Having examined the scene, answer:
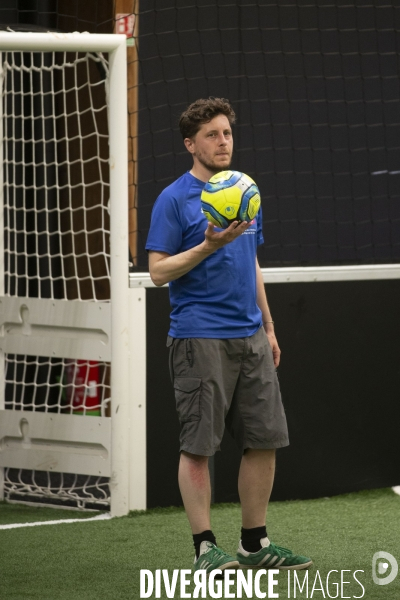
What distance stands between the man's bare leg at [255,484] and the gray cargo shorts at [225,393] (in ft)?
0.21

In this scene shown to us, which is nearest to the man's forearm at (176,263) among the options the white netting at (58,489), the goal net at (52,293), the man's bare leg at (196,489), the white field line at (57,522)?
the man's bare leg at (196,489)

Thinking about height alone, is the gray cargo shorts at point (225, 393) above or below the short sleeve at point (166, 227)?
below

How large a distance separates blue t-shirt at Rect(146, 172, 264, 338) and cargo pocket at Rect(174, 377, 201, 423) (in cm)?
16

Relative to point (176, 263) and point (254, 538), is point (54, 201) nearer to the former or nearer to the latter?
point (176, 263)

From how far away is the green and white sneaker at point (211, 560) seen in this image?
3314 millimetres

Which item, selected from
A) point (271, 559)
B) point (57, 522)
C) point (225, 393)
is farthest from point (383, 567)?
point (57, 522)

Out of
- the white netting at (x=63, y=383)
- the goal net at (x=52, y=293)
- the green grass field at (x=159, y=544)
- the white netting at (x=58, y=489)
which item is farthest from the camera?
the white netting at (x=63, y=383)

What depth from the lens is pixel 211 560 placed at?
3.32m

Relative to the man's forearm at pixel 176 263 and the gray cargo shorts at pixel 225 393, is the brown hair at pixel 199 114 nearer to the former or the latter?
the man's forearm at pixel 176 263

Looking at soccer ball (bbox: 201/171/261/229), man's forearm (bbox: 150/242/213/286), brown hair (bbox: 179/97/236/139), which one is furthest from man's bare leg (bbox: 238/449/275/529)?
brown hair (bbox: 179/97/236/139)

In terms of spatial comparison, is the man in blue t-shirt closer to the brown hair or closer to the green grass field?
the brown hair

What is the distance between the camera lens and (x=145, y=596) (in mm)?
3197

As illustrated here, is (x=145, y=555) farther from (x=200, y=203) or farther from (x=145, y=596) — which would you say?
(x=200, y=203)

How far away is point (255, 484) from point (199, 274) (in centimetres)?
79
